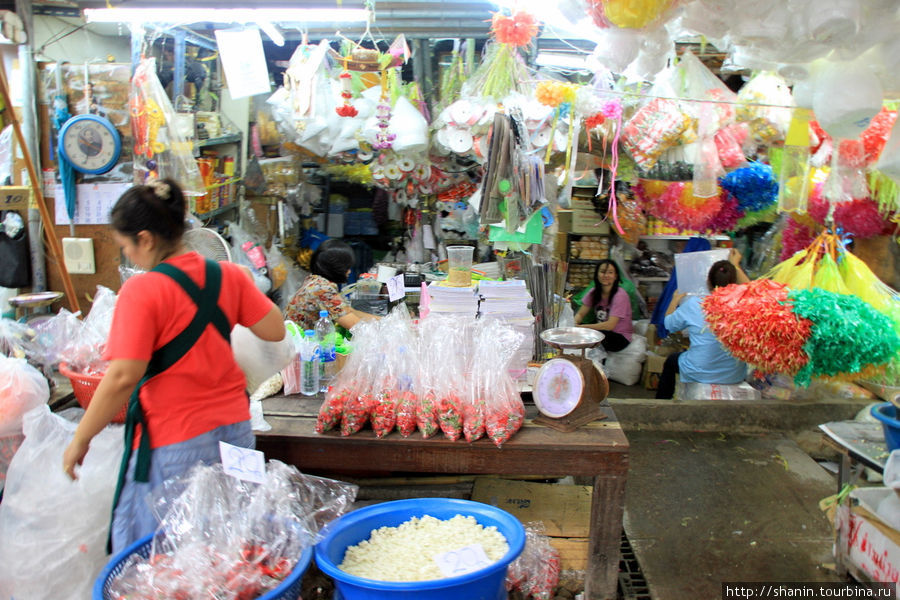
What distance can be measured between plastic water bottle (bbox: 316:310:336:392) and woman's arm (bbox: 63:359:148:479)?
1.11 metres

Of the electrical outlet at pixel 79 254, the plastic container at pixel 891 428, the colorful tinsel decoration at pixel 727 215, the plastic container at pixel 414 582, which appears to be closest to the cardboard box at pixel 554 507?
the plastic container at pixel 414 582

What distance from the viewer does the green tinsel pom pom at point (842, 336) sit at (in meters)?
2.88

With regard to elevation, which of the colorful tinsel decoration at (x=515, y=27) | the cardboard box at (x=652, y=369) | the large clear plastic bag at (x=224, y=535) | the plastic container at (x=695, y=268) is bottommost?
the cardboard box at (x=652, y=369)

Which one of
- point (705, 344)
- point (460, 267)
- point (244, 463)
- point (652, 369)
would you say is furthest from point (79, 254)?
point (652, 369)

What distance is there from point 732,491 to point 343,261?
104 inches

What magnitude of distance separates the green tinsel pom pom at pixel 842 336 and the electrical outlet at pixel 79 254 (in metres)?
4.05

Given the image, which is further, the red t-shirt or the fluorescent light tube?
the fluorescent light tube

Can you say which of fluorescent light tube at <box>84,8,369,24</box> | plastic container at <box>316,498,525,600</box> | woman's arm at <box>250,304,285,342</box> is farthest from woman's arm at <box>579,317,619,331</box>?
woman's arm at <box>250,304,285,342</box>

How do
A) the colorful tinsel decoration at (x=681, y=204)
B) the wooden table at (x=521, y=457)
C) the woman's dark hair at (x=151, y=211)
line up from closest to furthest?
the woman's dark hair at (x=151, y=211) < the wooden table at (x=521, y=457) < the colorful tinsel decoration at (x=681, y=204)

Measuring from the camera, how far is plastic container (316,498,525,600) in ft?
5.98

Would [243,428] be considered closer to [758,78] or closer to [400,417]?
[400,417]

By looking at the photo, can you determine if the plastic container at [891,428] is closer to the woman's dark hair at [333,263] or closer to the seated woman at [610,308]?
the woman's dark hair at [333,263]

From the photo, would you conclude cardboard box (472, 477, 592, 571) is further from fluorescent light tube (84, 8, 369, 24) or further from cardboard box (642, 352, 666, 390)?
fluorescent light tube (84, 8, 369, 24)

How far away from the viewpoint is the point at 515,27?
361cm
